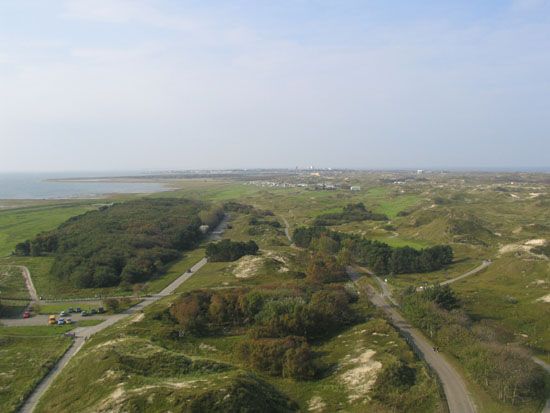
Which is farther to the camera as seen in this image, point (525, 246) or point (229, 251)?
point (229, 251)

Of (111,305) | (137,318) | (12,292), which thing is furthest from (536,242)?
(12,292)

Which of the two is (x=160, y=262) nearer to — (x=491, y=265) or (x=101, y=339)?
(x=101, y=339)

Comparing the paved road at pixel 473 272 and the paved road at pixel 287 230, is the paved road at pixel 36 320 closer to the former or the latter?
the paved road at pixel 473 272

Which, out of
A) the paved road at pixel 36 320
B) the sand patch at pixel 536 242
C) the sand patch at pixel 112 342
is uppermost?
the sand patch at pixel 536 242

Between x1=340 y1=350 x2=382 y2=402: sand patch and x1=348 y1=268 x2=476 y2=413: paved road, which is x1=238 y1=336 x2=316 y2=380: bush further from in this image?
x1=348 y1=268 x2=476 y2=413: paved road

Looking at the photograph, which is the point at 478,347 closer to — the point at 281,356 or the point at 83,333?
the point at 281,356

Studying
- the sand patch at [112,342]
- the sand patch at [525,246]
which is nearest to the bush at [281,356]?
the sand patch at [112,342]
